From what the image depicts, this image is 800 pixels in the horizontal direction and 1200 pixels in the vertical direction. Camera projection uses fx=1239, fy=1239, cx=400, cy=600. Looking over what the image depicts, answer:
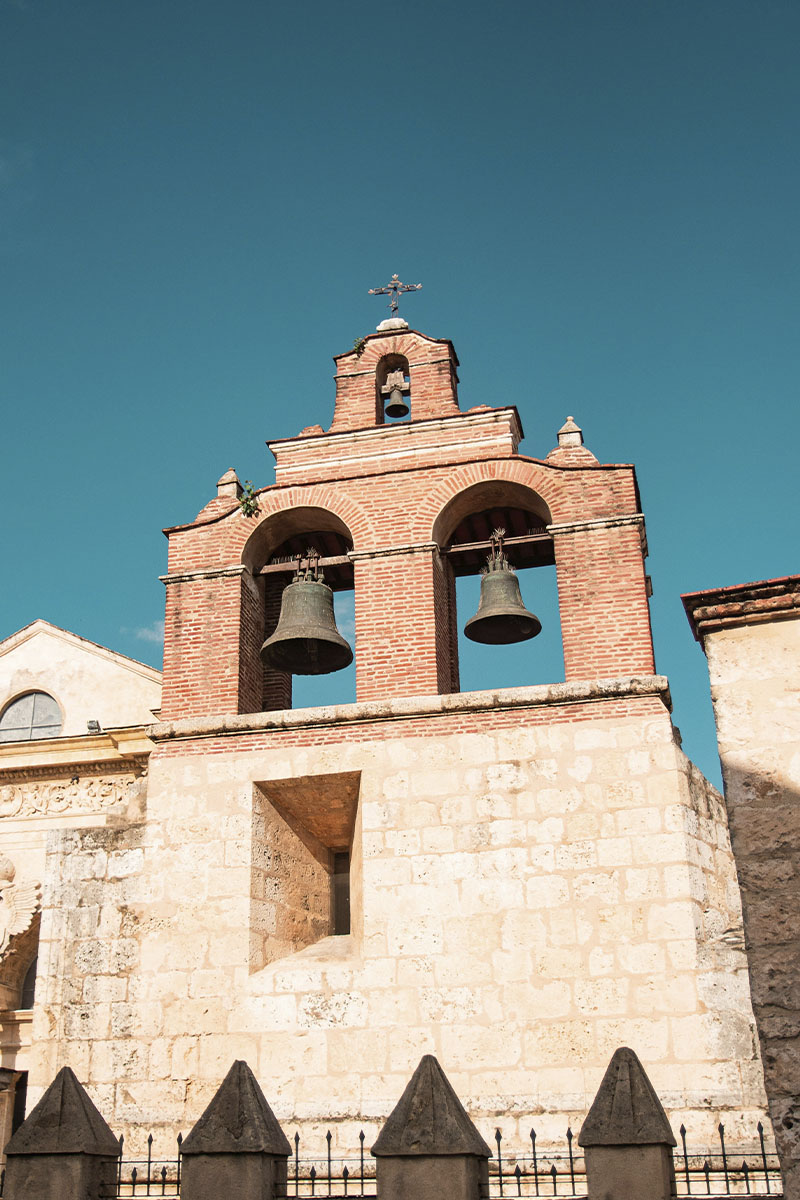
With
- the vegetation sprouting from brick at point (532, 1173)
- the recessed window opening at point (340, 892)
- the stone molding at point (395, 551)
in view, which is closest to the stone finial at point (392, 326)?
the stone molding at point (395, 551)

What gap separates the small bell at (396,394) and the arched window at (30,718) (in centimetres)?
810

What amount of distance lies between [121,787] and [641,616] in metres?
9.15

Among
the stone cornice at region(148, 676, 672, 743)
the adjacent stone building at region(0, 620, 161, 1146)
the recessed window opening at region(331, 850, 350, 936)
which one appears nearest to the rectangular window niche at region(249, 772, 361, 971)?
the recessed window opening at region(331, 850, 350, 936)

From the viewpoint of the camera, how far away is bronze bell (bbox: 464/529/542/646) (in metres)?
10.9

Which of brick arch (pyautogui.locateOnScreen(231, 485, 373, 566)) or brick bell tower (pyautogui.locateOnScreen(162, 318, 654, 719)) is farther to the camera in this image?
brick arch (pyautogui.locateOnScreen(231, 485, 373, 566))

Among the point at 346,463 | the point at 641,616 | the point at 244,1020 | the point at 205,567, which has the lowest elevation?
the point at 244,1020

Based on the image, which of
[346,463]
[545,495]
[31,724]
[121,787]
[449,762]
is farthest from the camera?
[31,724]

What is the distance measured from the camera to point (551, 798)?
32.1ft

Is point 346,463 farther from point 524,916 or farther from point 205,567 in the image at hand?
point 524,916

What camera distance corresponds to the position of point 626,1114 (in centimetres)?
657

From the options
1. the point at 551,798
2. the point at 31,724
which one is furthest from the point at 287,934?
the point at 31,724

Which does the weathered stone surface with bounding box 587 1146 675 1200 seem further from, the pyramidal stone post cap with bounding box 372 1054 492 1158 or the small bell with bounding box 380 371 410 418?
the small bell with bounding box 380 371 410 418

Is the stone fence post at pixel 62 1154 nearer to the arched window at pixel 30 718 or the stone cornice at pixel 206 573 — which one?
the stone cornice at pixel 206 573

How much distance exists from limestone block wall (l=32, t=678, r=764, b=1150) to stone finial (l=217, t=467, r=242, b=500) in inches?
98.8
